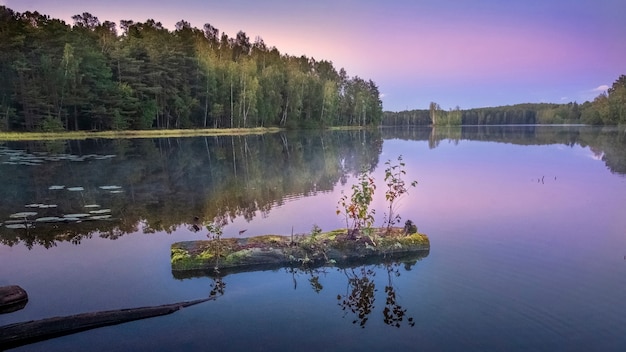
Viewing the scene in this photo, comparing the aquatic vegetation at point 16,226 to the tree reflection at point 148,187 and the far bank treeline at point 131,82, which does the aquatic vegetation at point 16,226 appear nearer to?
the tree reflection at point 148,187

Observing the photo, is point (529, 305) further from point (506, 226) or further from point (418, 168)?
point (418, 168)

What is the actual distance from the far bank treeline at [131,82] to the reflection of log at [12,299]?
5751cm

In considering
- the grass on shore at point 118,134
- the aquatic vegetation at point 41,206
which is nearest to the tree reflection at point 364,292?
the aquatic vegetation at point 41,206

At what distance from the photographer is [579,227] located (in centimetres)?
1433

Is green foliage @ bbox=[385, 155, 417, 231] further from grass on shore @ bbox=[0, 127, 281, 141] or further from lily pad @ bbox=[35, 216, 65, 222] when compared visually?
grass on shore @ bbox=[0, 127, 281, 141]

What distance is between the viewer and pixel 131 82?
228 ft

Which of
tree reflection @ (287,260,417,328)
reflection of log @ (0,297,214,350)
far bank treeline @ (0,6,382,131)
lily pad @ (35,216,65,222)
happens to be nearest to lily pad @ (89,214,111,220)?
lily pad @ (35,216,65,222)

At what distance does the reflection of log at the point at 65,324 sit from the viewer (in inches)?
277

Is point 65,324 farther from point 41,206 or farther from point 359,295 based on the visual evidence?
point 41,206

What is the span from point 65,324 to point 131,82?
227 feet

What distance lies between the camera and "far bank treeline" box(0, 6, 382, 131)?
192 ft

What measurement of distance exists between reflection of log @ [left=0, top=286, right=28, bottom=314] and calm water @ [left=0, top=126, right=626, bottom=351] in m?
0.22

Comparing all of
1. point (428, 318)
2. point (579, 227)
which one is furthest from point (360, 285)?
point (579, 227)

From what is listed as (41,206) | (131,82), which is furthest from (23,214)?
(131,82)
